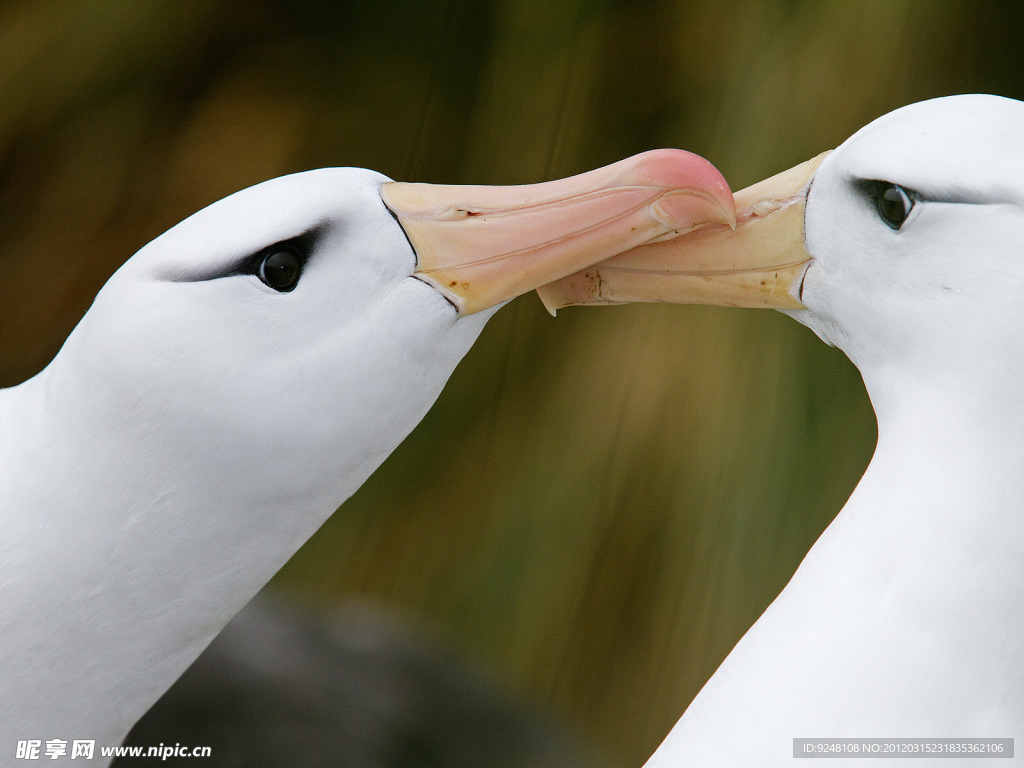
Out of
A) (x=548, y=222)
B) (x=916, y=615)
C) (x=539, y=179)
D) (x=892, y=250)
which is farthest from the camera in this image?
(x=539, y=179)

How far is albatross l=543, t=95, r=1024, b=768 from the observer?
1.19m

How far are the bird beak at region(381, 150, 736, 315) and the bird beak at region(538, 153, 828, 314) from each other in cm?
6

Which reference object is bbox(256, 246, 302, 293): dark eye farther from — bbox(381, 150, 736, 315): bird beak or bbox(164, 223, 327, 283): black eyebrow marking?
bbox(381, 150, 736, 315): bird beak

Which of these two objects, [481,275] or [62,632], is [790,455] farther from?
[62,632]

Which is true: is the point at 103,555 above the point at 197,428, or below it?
below

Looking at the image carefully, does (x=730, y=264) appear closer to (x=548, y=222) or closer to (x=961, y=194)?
(x=548, y=222)

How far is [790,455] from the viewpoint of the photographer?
236cm

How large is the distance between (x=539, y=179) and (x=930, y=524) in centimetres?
166

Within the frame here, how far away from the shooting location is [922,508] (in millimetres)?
1229

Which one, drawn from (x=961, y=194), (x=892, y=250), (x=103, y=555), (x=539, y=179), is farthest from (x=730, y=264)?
(x=539, y=179)

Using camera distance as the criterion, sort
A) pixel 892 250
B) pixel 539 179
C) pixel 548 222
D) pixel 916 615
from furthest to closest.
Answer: pixel 539 179, pixel 548 222, pixel 892 250, pixel 916 615

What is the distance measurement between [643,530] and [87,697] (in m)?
1.49

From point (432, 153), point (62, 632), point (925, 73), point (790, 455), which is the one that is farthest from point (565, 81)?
point (62, 632)

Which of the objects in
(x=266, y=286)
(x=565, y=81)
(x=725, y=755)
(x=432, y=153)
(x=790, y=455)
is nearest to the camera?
(x=725, y=755)
